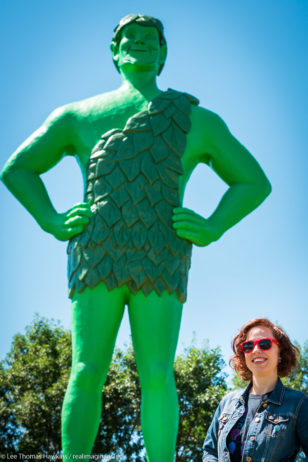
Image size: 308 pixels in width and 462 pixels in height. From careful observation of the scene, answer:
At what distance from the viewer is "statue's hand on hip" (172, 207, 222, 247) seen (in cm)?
343

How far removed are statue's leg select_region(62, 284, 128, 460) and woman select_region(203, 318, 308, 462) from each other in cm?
70

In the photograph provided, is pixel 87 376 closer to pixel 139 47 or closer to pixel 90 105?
pixel 90 105

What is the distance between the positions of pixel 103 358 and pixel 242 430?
941 millimetres

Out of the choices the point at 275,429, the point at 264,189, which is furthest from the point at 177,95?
the point at 275,429

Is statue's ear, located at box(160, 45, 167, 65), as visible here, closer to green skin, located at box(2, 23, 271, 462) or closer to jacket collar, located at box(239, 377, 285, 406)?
green skin, located at box(2, 23, 271, 462)

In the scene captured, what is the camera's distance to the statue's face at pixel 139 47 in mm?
3914

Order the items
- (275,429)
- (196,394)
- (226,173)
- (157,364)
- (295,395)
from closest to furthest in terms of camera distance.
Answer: (275,429) < (295,395) < (157,364) < (226,173) < (196,394)

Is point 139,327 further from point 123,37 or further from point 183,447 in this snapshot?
point 183,447

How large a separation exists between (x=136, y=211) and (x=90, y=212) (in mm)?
306

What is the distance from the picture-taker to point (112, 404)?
15.8 meters

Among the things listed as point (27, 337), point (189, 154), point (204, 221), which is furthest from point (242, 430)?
point (27, 337)

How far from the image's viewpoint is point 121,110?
3.72 metres

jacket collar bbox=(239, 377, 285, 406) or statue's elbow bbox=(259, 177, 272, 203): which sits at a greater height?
statue's elbow bbox=(259, 177, 272, 203)

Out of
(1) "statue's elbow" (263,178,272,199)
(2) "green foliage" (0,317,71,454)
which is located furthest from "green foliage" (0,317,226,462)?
(1) "statue's elbow" (263,178,272,199)
